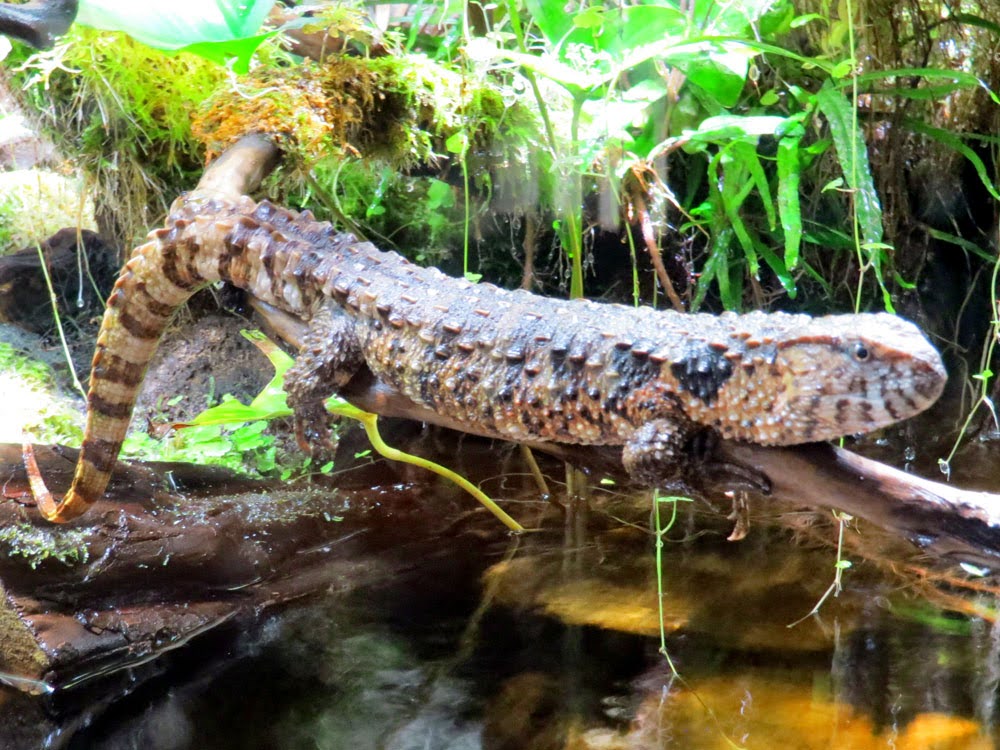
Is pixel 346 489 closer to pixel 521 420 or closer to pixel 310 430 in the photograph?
pixel 310 430

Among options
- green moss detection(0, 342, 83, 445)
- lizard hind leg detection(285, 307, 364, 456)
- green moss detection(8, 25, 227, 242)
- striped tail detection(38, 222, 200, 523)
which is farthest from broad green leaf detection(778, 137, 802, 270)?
green moss detection(0, 342, 83, 445)

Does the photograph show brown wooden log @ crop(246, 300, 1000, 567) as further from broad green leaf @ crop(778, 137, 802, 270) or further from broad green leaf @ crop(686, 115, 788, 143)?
broad green leaf @ crop(686, 115, 788, 143)

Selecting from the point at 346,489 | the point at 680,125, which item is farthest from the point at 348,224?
the point at 680,125

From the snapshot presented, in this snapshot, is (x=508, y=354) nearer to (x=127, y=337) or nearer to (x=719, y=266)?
(x=719, y=266)

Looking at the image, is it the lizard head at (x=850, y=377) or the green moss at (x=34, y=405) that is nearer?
the lizard head at (x=850, y=377)

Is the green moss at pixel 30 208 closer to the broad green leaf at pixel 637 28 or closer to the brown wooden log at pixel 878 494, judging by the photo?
the broad green leaf at pixel 637 28

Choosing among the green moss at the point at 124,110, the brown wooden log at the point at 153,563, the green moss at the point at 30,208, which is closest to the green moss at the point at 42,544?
the brown wooden log at the point at 153,563

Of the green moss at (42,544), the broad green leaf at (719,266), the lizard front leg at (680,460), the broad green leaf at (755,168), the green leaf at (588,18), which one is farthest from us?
the broad green leaf at (719,266)

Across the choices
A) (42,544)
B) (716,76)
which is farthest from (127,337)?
(716,76)
